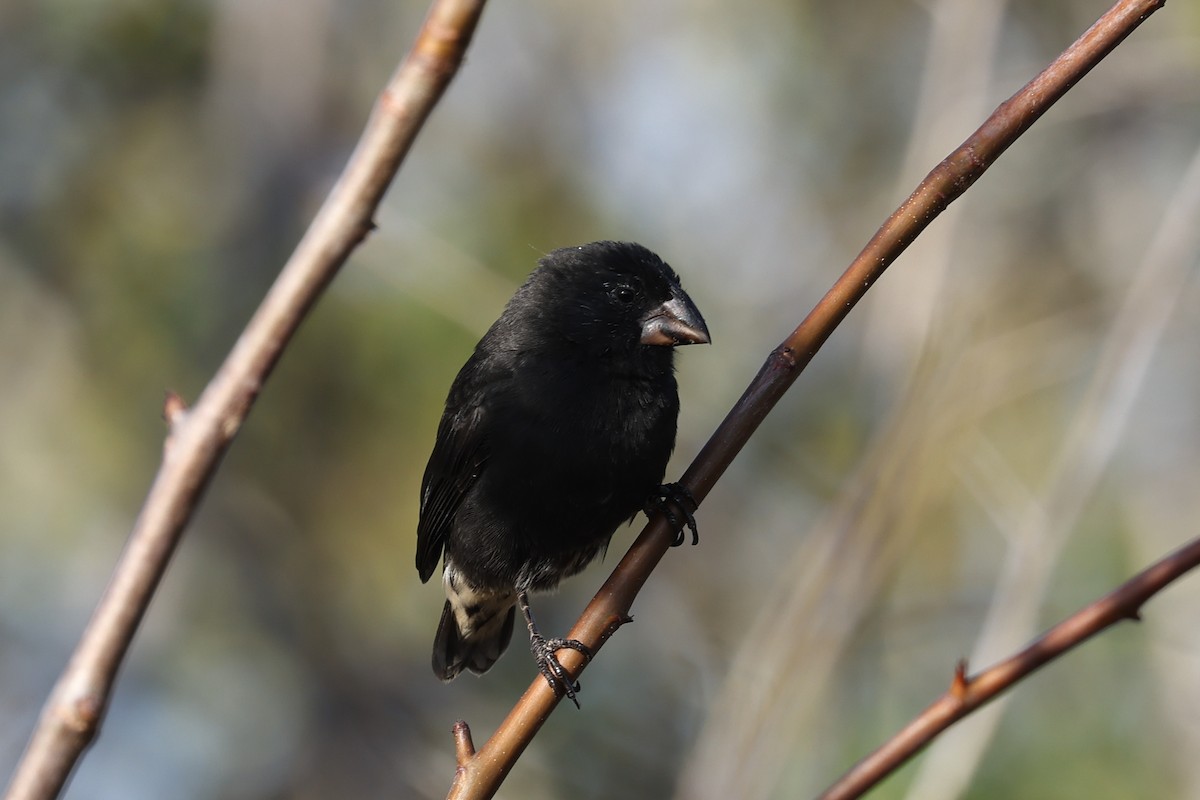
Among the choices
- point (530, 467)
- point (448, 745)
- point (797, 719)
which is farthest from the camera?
point (448, 745)

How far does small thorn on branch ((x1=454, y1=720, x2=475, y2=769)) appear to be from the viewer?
2201mm

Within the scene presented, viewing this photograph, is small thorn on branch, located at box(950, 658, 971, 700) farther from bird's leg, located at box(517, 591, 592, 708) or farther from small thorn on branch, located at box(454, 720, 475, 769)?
small thorn on branch, located at box(454, 720, 475, 769)

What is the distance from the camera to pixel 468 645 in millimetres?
4875

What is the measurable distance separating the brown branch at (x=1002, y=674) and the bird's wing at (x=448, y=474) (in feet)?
7.37

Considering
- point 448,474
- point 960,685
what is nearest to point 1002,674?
point 960,685

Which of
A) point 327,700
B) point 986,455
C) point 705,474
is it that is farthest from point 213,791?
point 705,474

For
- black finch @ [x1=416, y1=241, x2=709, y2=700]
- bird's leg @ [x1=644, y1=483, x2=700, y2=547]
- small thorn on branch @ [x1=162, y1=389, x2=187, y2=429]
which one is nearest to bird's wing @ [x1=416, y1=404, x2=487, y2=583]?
black finch @ [x1=416, y1=241, x2=709, y2=700]

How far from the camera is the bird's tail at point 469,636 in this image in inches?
185

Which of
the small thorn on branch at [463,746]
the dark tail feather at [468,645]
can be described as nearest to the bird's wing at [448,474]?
the dark tail feather at [468,645]

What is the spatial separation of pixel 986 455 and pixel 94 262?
7430mm

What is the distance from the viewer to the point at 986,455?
625cm

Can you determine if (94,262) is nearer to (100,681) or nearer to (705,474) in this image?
(705,474)

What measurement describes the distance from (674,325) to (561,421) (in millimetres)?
491

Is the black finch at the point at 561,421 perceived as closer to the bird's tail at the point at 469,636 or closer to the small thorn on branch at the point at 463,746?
the bird's tail at the point at 469,636
